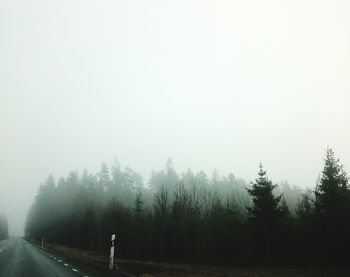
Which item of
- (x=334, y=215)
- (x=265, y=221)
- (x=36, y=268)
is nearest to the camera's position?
(x=36, y=268)

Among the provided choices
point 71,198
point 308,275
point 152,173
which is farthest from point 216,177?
point 308,275

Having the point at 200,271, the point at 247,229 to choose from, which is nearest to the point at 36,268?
the point at 200,271

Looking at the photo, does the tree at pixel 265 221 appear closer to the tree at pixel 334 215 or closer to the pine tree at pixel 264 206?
the pine tree at pixel 264 206

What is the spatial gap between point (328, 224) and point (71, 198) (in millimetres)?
80515

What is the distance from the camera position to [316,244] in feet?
104

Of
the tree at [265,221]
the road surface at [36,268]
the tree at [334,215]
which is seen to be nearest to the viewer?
the road surface at [36,268]

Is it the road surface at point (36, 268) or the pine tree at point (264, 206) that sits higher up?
the pine tree at point (264, 206)

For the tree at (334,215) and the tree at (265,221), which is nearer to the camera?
the tree at (334,215)

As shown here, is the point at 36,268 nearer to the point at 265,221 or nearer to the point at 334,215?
the point at 265,221

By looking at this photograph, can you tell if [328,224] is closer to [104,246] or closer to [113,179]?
[104,246]

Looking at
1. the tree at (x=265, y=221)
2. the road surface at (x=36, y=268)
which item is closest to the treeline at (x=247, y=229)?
the tree at (x=265, y=221)

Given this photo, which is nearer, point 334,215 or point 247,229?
point 334,215

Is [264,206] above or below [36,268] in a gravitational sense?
above

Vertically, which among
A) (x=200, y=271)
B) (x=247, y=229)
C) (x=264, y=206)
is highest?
(x=264, y=206)
